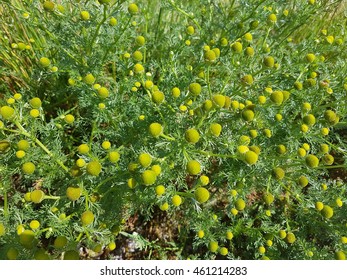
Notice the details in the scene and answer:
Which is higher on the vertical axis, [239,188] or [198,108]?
[198,108]

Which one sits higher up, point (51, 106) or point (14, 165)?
point (51, 106)

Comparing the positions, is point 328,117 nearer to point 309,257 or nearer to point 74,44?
point 309,257

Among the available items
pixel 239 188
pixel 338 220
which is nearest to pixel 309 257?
pixel 338 220

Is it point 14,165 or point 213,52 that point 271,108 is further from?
point 14,165

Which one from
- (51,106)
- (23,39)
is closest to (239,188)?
(51,106)
